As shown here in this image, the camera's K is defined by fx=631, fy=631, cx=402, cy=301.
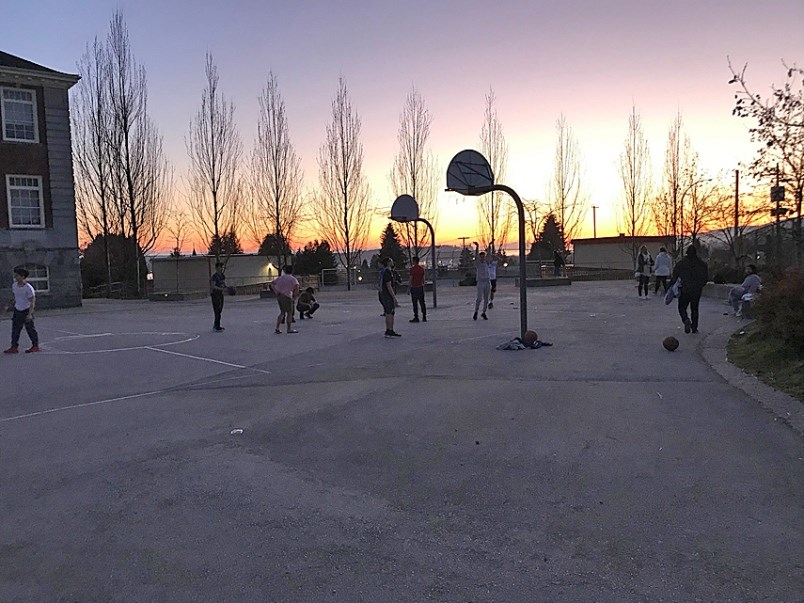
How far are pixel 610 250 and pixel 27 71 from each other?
42.1 meters

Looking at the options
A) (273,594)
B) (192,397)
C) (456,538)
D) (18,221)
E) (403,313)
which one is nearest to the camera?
(273,594)

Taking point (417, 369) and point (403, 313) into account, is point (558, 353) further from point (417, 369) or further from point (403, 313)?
point (403, 313)

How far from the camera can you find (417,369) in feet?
31.5

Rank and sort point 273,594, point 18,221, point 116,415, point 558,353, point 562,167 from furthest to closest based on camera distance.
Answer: point 562,167 < point 18,221 < point 558,353 < point 116,415 < point 273,594

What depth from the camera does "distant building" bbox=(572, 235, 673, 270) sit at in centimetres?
4631

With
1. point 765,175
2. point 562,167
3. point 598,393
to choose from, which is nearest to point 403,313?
point 765,175

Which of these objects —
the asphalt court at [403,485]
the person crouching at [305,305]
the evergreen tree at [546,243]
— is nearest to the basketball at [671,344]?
the asphalt court at [403,485]

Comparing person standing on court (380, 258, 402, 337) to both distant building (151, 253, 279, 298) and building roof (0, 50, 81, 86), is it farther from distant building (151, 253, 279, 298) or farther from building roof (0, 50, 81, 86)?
distant building (151, 253, 279, 298)

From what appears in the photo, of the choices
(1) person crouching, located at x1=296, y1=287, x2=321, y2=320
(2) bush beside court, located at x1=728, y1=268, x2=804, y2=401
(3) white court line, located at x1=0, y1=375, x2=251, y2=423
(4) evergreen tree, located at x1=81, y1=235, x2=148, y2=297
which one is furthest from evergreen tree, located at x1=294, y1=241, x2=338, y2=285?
(2) bush beside court, located at x1=728, y1=268, x2=804, y2=401

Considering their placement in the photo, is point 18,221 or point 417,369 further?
point 18,221

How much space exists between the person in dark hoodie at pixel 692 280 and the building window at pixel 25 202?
89.3 ft

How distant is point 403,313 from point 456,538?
16.1 m

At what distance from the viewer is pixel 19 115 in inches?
1105

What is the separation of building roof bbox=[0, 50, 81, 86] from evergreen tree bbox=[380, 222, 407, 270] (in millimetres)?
29628
